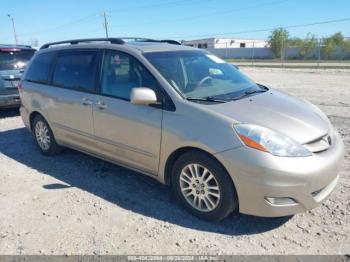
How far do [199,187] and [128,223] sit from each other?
83cm

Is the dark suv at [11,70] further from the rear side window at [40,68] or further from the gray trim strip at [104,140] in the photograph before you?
the gray trim strip at [104,140]

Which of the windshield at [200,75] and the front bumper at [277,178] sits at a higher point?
the windshield at [200,75]

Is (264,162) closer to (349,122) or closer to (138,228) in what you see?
(138,228)

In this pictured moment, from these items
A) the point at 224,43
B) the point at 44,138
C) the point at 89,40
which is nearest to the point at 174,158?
the point at 89,40

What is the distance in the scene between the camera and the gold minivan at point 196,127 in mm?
2914

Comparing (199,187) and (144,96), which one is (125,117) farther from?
(199,187)

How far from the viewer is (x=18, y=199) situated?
399 cm

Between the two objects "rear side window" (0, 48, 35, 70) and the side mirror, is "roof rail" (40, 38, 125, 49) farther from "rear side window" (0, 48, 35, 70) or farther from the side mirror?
"rear side window" (0, 48, 35, 70)

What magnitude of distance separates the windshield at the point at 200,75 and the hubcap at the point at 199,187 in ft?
2.63

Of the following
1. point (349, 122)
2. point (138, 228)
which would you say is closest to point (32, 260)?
point (138, 228)

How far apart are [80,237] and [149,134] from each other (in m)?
1.26

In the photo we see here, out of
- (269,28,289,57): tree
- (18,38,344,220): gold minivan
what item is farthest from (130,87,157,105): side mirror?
(269,28,289,57): tree

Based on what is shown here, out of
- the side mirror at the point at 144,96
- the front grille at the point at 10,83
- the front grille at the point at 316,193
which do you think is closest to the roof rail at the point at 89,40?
the side mirror at the point at 144,96

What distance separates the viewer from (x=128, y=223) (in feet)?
11.1
